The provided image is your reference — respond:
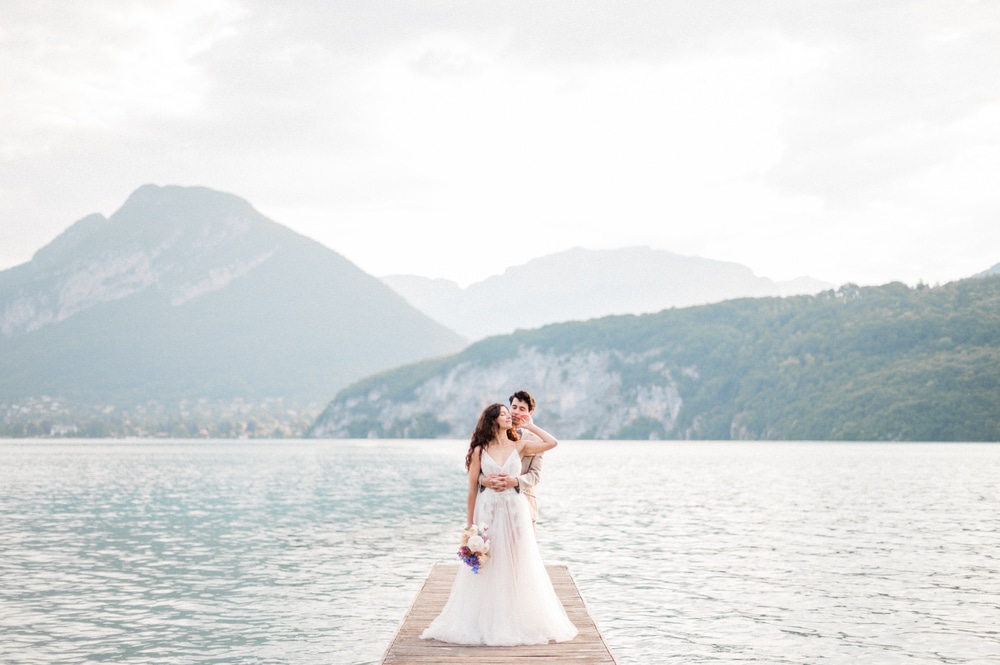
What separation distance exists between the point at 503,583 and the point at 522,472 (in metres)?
1.78

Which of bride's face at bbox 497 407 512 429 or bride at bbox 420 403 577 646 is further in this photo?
bride at bbox 420 403 577 646

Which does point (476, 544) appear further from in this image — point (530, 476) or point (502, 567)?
point (530, 476)

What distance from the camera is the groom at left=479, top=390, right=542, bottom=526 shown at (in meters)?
14.8

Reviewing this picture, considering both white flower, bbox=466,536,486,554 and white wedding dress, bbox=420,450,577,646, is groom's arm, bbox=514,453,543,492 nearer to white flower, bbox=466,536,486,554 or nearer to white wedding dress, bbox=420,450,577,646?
white wedding dress, bbox=420,450,577,646

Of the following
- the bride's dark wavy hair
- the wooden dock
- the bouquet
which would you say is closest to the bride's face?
the bride's dark wavy hair

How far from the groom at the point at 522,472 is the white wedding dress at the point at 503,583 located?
11cm

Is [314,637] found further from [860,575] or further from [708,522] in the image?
[708,522]

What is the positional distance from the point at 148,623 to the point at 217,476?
250ft

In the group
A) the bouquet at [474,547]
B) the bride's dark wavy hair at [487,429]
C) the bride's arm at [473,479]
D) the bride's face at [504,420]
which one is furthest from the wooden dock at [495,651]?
the bride's face at [504,420]

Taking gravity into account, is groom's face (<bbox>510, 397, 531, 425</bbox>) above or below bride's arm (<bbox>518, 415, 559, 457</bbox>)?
above

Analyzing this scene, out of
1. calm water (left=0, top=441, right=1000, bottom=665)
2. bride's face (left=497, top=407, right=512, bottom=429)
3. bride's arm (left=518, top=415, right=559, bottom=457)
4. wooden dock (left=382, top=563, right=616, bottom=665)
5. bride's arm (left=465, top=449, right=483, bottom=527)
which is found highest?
bride's face (left=497, top=407, right=512, bottom=429)

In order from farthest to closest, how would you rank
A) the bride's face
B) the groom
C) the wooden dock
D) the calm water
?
the calm water → the groom → the bride's face → the wooden dock

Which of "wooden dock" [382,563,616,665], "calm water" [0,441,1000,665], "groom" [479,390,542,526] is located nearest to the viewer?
"wooden dock" [382,563,616,665]

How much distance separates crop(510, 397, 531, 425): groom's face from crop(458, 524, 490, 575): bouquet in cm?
179
